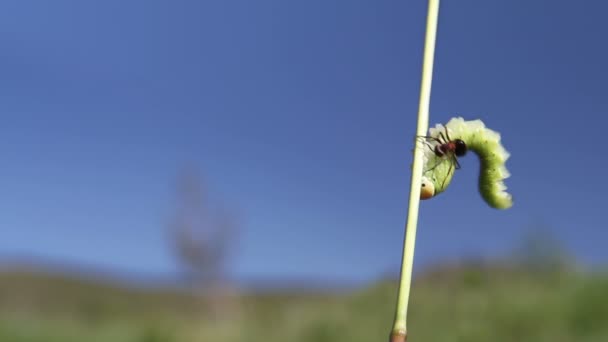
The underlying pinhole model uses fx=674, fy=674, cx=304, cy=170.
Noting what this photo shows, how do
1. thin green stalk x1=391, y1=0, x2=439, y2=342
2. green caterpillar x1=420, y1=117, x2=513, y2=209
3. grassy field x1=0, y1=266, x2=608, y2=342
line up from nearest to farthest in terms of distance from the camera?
thin green stalk x1=391, y1=0, x2=439, y2=342, green caterpillar x1=420, y1=117, x2=513, y2=209, grassy field x1=0, y1=266, x2=608, y2=342

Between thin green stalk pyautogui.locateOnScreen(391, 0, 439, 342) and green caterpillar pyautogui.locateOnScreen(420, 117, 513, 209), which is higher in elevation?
green caterpillar pyautogui.locateOnScreen(420, 117, 513, 209)

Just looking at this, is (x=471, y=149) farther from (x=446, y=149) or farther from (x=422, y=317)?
(x=422, y=317)

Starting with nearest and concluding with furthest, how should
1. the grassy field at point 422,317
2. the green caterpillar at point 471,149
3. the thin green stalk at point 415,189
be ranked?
the thin green stalk at point 415,189, the green caterpillar at point 471,149, the grassy field at point 422,317

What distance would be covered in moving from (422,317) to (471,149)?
9.52 meters

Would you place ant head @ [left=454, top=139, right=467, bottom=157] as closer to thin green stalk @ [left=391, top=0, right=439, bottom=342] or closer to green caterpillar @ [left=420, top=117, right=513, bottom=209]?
green caterpillar @ [left=420, top=117, right=513, bottom=209]

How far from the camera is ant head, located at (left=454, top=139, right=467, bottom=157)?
0.85 metres

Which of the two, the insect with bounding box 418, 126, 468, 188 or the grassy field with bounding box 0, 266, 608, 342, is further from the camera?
the grassy field with bounding box 0, 266, 608, 342

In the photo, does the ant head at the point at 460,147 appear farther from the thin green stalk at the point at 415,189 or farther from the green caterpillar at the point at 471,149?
the thin green stalk at the point at 415,189

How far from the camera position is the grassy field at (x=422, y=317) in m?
9.11

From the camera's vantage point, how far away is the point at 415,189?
56 cm

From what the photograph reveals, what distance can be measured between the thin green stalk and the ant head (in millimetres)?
283

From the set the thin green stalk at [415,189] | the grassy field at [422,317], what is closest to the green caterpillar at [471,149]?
the thin green stalk at [415,189]

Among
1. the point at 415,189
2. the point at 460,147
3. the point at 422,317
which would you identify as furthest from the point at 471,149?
the point at 422,317

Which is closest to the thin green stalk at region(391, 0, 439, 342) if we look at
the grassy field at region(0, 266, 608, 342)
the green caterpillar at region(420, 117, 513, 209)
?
the green caterpillar at region(420, 117, 513, 209)
